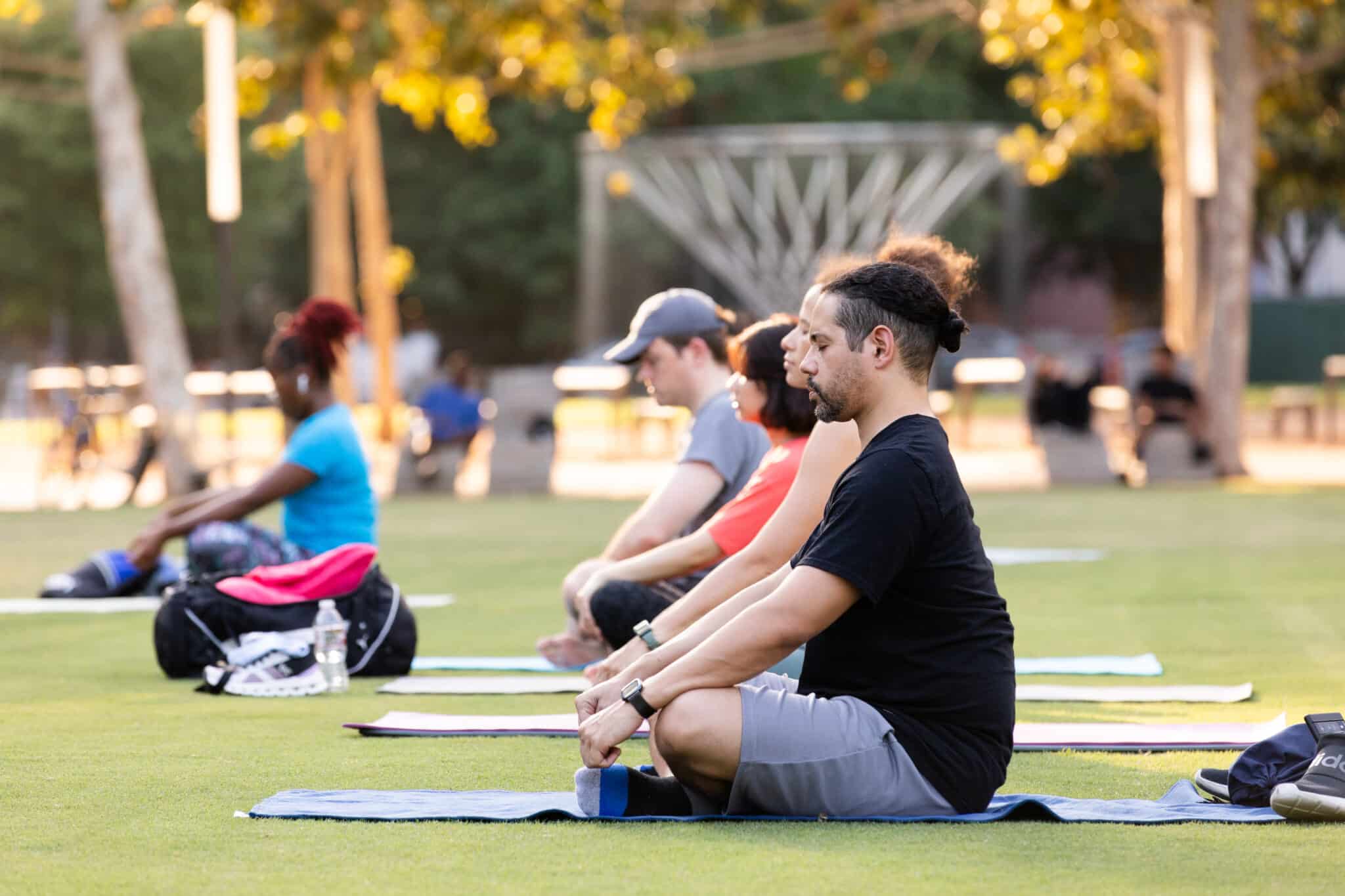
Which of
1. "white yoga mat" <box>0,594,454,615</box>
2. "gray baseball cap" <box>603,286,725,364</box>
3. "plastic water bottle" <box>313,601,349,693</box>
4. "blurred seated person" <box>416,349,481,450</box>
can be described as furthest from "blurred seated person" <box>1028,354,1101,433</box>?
"plastic water bottle" <box>313,601,349,693</box>

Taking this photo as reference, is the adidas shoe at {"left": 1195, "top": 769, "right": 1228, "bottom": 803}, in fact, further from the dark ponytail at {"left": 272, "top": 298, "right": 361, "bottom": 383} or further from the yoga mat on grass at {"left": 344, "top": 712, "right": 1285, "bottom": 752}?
the dark ponytail at {"left": 272, "top": 298, "right": 361, "bottom": 383}

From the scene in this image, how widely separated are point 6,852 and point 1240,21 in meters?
17.3

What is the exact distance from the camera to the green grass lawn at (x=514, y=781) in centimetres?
435

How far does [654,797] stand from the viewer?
5.02 m

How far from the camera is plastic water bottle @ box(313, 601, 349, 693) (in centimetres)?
758

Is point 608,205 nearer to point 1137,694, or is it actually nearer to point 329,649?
point 329,649

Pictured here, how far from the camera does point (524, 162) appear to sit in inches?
1941

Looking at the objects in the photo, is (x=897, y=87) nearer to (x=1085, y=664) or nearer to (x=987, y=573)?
(x=1085, y=664)

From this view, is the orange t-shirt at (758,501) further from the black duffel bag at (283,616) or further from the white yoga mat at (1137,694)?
the black duffel bag at (283,616)

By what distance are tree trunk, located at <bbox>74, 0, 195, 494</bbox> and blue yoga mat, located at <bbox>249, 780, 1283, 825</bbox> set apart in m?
15.0

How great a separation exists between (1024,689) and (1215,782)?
219cm

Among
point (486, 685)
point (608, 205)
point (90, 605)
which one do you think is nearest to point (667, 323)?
point (486, 685)

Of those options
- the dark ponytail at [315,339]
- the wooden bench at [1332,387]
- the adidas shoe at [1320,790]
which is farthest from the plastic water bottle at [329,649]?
the wooden bench at [1332,387]

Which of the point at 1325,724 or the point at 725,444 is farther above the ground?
the point at 725,444
